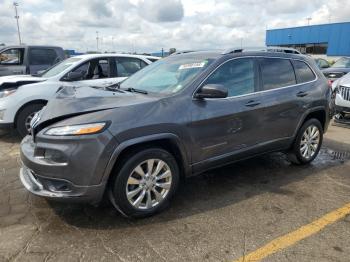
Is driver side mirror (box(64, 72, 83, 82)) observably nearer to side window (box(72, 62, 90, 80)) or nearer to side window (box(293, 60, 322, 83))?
side window (box(72, 62, 90, 80))

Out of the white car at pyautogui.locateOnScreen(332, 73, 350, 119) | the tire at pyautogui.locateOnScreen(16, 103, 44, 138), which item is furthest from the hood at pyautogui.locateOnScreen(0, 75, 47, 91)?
the white car at pyautogui.locateOnScreen(332, 73, 350, 119)

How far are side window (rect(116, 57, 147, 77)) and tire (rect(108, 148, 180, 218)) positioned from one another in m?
4.53

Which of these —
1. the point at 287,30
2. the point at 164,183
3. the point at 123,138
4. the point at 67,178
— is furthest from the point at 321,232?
the point at 287,30

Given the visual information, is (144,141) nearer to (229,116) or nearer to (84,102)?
(84,102)

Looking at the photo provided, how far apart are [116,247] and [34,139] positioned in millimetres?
1332

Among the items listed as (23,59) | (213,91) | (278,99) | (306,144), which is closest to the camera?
(213,91)

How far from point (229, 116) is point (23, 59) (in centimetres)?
874

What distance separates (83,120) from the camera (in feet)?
Result: 10.5

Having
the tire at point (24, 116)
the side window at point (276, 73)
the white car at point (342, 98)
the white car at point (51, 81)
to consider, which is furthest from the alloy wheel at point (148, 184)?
the white car at point (342, 98)

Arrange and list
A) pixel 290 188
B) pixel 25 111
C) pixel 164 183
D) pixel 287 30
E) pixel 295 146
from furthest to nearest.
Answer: pixel 287 30 → pixel 25 111 → pixel 295 146 → pixel 290 188 → pixel 164 183

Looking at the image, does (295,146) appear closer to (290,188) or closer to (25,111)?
(290,188)

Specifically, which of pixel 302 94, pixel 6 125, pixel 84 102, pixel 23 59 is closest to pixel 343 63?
pixel 302 94

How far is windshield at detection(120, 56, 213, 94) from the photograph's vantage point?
399cm

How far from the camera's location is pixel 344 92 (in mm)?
8031
